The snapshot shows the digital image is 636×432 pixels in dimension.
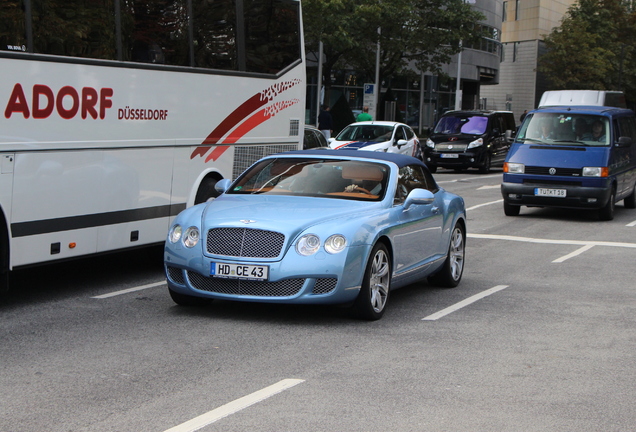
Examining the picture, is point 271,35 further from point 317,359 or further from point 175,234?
point 317,359

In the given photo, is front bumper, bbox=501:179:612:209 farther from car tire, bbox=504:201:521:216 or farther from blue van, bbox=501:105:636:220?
car tire, bbox=504:201:521:216


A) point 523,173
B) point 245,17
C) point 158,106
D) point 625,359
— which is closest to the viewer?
point 625,359

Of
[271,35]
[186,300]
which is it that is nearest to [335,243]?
[186,300]

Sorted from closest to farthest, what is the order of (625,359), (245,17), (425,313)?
(625,359) < (425,313) < (245,17)

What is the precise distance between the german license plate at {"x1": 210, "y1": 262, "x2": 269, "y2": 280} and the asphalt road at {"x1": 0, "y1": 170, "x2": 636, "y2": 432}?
1.31 ft

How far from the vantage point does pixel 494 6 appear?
245 feet

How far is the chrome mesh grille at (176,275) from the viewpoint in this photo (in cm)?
815

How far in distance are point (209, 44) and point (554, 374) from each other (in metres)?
6.10

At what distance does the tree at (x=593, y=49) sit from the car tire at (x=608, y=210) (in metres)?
54.3

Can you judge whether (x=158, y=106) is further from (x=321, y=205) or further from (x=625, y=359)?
(x=625, y=359)

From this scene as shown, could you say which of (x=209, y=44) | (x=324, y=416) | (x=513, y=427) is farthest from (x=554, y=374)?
(x=209, y=44)

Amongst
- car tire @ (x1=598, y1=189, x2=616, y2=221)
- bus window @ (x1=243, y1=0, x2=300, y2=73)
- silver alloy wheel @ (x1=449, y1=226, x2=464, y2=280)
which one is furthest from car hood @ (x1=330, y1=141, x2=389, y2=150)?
silver alloy wheel @ (x1=449, y1=226, x2=464, y2=280)

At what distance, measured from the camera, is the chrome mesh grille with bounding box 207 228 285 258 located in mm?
7824

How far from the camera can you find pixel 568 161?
17641mm
